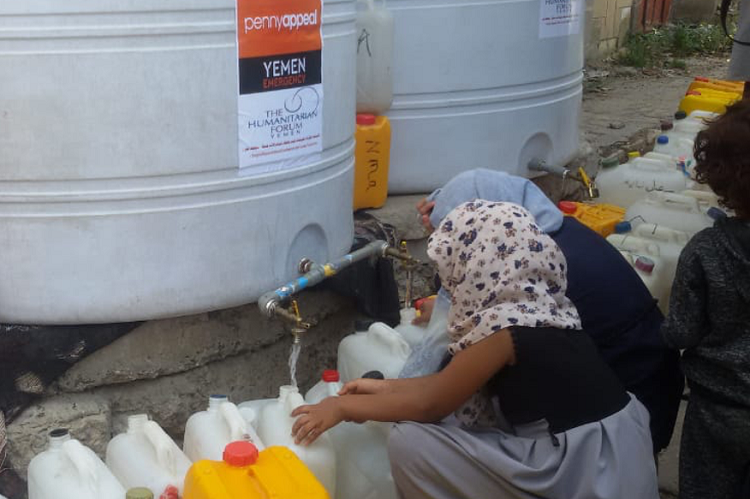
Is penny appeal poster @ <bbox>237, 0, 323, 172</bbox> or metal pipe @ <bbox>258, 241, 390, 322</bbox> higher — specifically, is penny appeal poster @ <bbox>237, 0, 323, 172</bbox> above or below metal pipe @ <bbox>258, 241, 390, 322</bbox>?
above

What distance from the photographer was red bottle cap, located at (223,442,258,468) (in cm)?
199

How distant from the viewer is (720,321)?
2.20 m

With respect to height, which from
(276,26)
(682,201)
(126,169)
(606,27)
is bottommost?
(682,201)

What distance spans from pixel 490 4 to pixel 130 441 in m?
2.32

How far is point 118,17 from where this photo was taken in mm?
2377

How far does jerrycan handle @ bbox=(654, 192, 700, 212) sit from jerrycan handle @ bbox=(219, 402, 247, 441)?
2.46 meters

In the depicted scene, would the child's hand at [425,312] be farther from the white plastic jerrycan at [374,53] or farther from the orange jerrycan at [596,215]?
the orange jerrycan at [596,215]

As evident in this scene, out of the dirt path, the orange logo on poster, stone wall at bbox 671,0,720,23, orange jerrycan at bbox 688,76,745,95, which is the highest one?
the orange logo on poster

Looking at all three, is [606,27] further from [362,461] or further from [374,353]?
[362,461]

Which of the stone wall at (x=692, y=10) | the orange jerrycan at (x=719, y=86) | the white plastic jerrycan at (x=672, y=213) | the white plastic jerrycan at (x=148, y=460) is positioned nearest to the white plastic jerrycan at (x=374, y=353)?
the white plastic jerrycan at (x=148, y=460)

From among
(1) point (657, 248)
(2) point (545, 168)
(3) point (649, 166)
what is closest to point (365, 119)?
(2) point (545, 168)

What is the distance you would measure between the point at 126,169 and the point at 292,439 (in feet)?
2.74

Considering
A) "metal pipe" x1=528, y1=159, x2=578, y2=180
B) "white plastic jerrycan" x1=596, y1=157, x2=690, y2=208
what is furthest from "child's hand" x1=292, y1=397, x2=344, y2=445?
"white plastic jerrycan" x1=596, y1=157, x2=690, y2=208

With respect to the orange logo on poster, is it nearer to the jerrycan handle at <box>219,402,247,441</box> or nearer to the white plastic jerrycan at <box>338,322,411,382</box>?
the white plastic jerrycan at <box>338,322,411,382</box>
